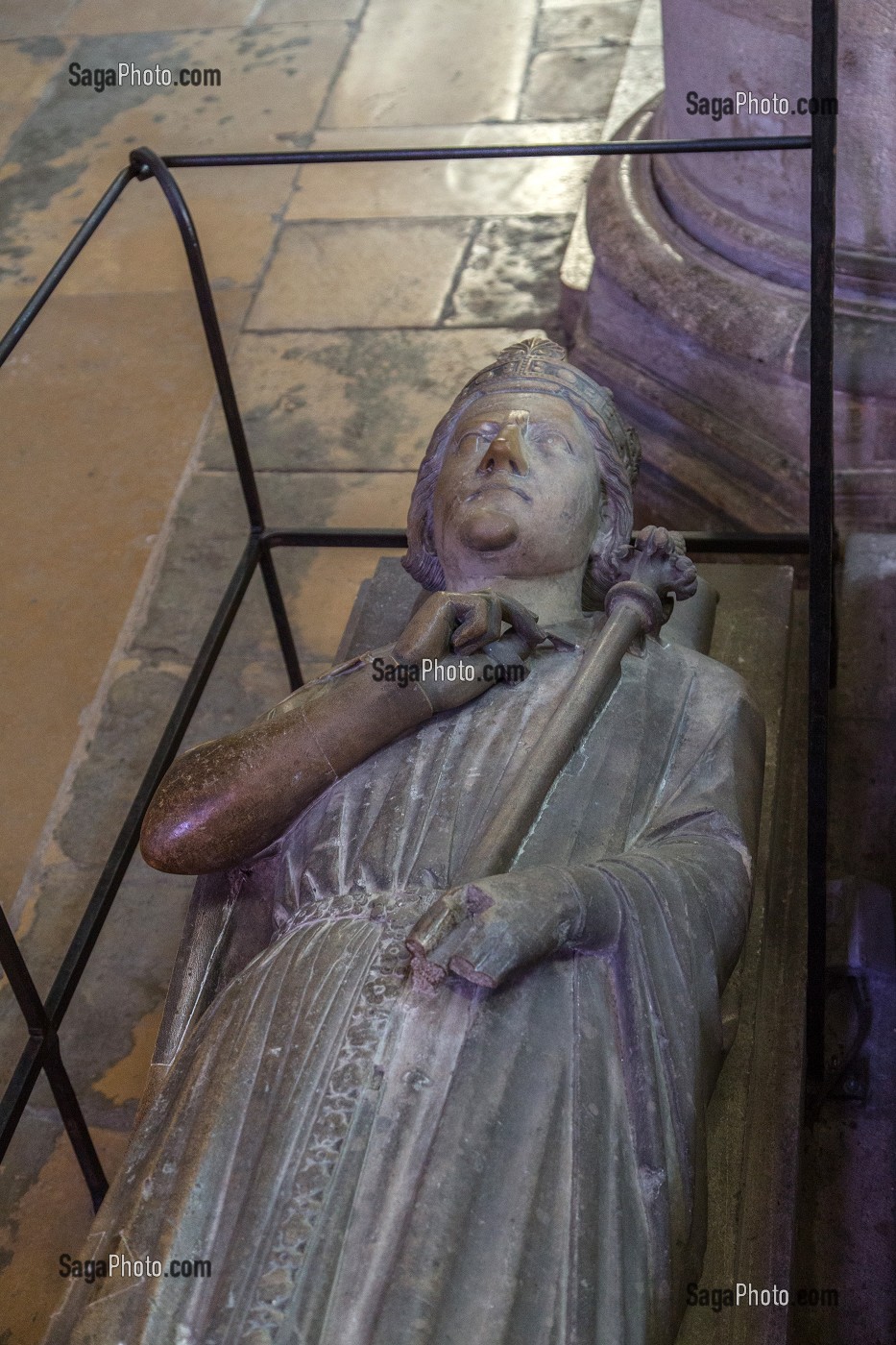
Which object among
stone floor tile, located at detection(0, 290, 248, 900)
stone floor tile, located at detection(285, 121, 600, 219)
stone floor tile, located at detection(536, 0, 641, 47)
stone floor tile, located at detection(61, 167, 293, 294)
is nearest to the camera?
stone floor tile, located at detection(0, 290, 248, 900)

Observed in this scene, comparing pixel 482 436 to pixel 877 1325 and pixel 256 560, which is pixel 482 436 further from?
pixel 877 1325

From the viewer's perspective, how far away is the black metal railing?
8.55 ft

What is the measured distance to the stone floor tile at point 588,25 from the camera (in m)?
7.72

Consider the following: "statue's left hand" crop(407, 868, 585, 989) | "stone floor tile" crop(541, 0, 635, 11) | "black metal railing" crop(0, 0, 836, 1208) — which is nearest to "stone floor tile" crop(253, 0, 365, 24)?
"stone floor tile" crop(541, 0, 635, 11)

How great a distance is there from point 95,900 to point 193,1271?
3.84ft

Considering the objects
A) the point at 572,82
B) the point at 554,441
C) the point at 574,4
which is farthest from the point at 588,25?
the point at 554,441

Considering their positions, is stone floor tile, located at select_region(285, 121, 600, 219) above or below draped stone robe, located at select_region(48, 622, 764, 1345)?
above

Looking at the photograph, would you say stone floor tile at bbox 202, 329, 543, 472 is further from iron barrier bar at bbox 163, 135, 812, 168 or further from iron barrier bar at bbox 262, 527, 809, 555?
iron barrier bar at bbox 163, 135, 812, 168

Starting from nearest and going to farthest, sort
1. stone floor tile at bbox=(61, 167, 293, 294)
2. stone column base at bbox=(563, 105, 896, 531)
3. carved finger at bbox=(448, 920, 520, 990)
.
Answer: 1. carved finger at bbox=(448, 920, 520, 990)
2. stone column base at bbox=(563, 105, 896, 531)
3. stone floor tile at bbox=(61, 167, 293, 294)

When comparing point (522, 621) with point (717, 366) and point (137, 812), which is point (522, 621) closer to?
point (137, 812)

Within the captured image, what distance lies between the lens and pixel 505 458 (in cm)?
327

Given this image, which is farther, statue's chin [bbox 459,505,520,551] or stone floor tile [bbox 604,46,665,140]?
stone floor tile [bbox 604,46,665,140]

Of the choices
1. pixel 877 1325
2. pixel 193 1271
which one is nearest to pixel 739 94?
pixel 877 1325

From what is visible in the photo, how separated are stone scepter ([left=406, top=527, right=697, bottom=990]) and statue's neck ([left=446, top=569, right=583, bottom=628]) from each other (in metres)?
0.09
